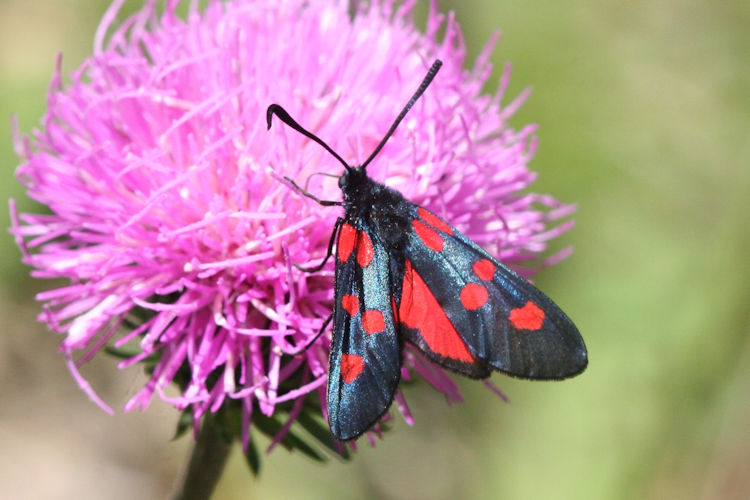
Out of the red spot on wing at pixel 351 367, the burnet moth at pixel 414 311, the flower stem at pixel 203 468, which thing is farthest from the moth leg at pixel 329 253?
the flower stem at pixel 203 468

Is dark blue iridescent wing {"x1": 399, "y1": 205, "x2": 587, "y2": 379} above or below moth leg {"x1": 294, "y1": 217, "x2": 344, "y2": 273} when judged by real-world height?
above

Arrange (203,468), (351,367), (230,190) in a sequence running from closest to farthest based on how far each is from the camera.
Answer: (351,367) < (230,190) < (203,468)

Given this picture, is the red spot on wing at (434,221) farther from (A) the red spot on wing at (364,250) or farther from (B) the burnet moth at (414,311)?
(A) the red spot on wing at (364,250)

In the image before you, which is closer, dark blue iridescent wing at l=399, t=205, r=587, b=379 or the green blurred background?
dark blue iridescent wing at l=399, t=205, r=587, b=379

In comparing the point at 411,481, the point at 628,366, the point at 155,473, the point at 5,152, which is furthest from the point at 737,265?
the point at 5,152

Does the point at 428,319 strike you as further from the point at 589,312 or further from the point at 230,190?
the point at 589,312

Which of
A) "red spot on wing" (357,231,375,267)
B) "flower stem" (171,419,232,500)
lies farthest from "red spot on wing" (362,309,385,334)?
"flower stem" (171,419,232,500)

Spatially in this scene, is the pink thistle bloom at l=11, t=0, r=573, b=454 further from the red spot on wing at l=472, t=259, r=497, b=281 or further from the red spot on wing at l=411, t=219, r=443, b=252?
the red spot on wing at l=472, t=259, r=497, b=281

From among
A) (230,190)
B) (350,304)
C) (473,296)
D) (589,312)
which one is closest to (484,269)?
(473,296)
